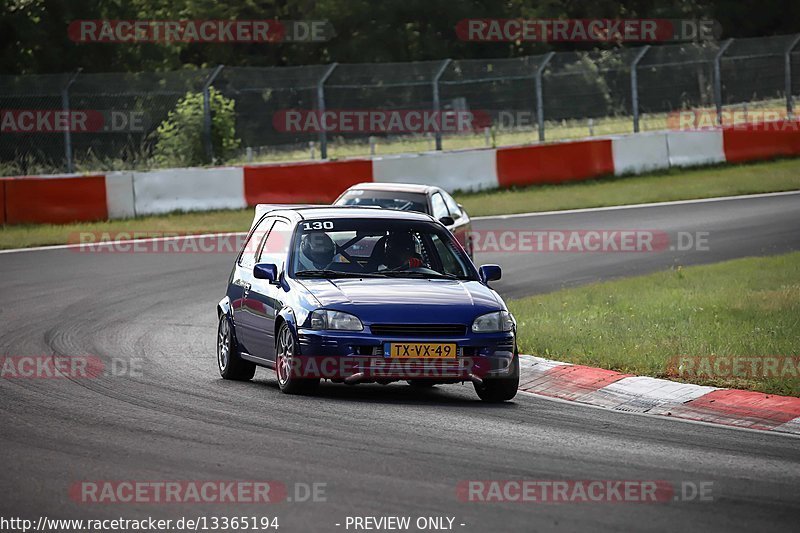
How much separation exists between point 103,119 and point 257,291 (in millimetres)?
18915

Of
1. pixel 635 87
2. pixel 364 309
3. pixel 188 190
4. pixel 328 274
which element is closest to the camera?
pixel 364 309

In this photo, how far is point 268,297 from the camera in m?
11.3

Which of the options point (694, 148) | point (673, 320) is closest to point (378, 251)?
point (673, 320)

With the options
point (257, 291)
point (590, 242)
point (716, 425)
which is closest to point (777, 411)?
point (716, 425)

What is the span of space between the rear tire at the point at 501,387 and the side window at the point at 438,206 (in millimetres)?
6900

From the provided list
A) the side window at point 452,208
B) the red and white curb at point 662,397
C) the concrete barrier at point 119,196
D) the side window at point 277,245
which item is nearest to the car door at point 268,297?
the side window at point 277,245

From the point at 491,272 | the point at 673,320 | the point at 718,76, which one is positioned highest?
the point at 718,76

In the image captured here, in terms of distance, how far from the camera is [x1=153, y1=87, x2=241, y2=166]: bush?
28.6m

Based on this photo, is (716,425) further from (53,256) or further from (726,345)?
(53,256)

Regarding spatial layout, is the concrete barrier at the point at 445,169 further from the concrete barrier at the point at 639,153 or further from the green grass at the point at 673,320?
the green grass at the point at 673,320

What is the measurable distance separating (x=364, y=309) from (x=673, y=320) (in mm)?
4627

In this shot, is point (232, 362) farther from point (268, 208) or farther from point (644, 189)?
point (644, 189)

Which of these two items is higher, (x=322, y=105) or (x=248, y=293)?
(x=322, y=105)

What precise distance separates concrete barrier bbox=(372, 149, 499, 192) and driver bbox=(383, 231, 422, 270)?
1536cm
